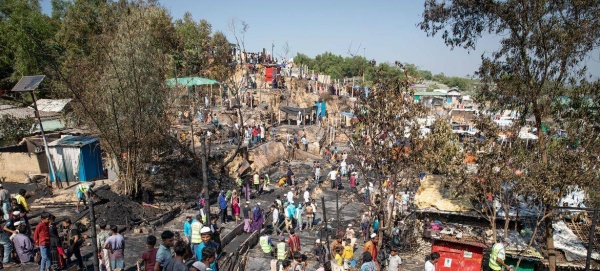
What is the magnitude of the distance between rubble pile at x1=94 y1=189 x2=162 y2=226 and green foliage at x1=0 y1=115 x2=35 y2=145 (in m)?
10.0

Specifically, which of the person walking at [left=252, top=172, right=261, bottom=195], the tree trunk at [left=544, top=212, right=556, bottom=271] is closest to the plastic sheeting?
the person walking at [left=252, top=172, right=261, bottom=195]

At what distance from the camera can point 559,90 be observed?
12.3 metres

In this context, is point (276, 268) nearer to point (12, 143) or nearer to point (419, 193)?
point (419, 193)

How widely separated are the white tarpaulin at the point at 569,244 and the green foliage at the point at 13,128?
26115 mm

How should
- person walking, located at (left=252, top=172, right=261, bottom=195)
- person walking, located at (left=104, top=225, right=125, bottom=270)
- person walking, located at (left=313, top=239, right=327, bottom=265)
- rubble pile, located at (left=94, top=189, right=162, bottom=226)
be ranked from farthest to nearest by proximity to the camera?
person walking, located at (left=252, top=172, right=261, bottom=195) < rubble pile, located at (left=94, top=189, right=162, bottom=226) < person walking, located at (left=313, top=239, right=327, bottom=265) < person walking, located at (left=104, top=225, right=125, bottom=270)

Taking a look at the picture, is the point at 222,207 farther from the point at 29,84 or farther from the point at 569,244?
the point at 569,244

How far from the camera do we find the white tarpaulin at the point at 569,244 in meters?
12.7

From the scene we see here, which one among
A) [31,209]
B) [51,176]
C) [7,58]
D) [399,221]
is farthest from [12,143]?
[399,221]

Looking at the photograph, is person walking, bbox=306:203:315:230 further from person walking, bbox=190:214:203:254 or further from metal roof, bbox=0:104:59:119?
metal roof, bbox=0:104:59:119

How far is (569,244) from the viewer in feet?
42.9

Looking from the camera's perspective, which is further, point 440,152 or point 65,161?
point 65,161

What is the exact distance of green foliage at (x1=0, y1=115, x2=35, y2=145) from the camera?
68.6 feet

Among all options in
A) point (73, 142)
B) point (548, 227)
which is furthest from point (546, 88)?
point (73, 142)

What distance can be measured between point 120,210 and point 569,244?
16110mm
